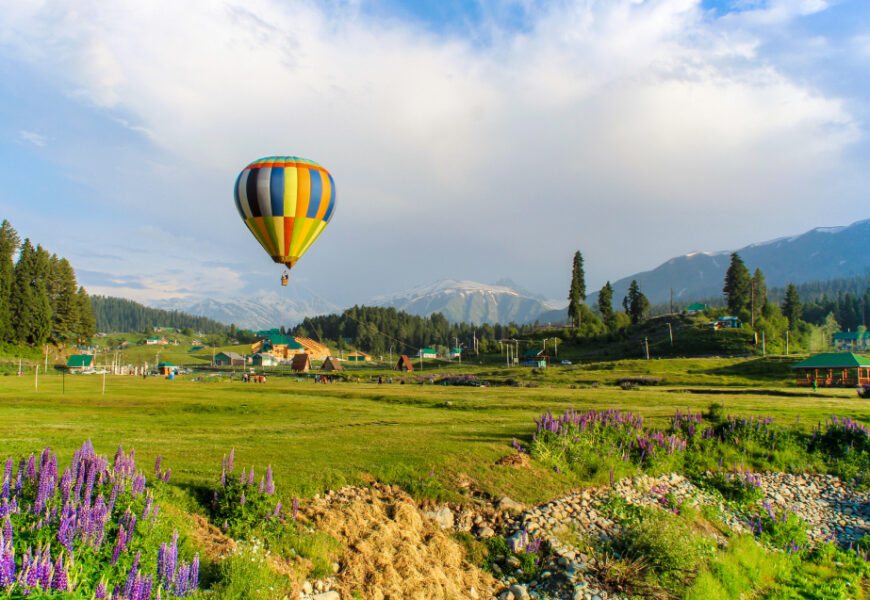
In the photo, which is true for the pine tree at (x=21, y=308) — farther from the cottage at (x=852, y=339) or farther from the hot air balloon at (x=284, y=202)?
the cottage at (x=852, y=339)

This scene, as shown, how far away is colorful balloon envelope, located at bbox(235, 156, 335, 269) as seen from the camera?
3788 centimetres

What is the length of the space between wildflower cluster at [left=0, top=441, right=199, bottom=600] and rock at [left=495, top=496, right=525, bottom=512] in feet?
25.5

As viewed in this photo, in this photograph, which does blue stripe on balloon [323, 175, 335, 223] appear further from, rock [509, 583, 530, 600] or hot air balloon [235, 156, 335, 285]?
rock [509, 583, 530, 600]

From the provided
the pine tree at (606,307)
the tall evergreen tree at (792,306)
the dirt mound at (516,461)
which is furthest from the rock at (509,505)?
the tall evergreen tree at (792,306)

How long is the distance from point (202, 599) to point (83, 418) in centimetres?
2202

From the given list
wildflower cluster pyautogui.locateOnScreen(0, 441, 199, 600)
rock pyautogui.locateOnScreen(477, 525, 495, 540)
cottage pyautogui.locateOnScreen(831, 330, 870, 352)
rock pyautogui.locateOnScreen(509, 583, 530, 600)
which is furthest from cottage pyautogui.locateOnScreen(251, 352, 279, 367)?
cottage pyautogui.locateOnScreen(831, 330, 870, 352)

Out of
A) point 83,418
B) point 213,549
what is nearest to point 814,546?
point 213,549

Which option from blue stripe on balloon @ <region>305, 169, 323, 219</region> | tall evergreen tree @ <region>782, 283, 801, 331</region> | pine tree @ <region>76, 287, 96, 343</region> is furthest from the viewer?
tall evergreen tree @ <region>782, 283, 801, 331</region>

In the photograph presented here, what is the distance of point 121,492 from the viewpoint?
969 centimetres

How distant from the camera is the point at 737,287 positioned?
133 m

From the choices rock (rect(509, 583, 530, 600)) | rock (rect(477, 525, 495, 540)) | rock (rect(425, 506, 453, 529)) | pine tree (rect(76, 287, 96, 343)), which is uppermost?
pine tree (rect(76, 287, 96, 343))

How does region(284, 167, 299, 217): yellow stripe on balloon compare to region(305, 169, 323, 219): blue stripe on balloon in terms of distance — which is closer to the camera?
region(284, 167, 299, 217): yellow stripe on balloon

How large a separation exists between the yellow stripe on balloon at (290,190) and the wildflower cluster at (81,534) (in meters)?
29.6

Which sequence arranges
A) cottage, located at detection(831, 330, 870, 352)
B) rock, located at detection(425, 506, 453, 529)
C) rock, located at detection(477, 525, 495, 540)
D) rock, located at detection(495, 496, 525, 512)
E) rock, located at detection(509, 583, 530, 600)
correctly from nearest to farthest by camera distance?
rock, located at detection(509, 583, 530, 600), rock, located at detection(477, 525, 495, 540), rock, located at detection(425, 506, 453, 529), rock, located at detection(495, 496, 525, 512), cottage, located at detection(831, 330, 870, 352)
